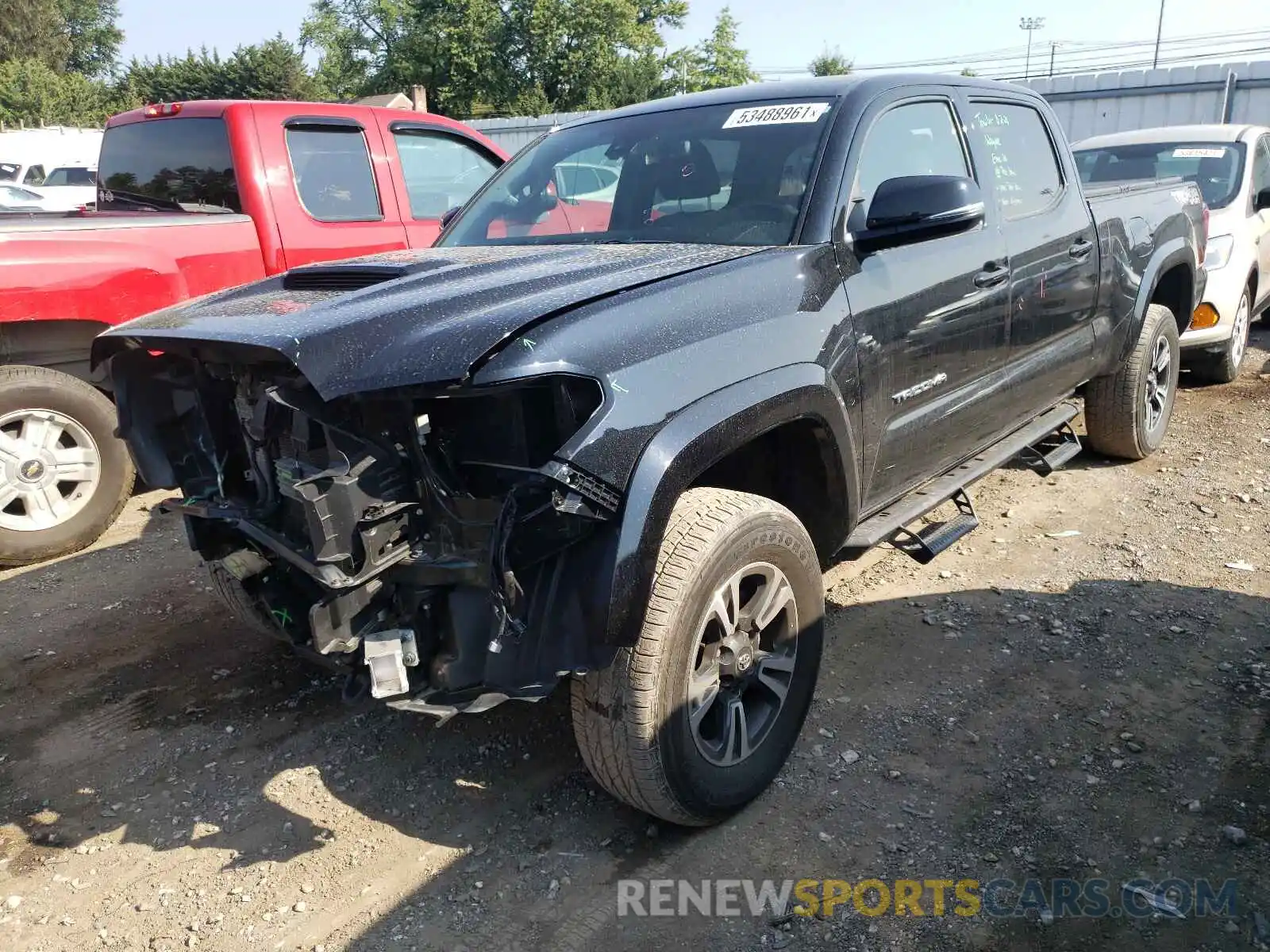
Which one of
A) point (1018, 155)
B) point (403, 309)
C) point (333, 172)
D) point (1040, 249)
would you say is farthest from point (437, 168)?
point (403, 309)

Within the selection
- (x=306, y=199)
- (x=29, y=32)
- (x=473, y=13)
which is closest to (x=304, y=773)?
Result: (x=306, y=199)

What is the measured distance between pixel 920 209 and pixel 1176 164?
629 centimetres

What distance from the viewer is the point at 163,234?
482cm

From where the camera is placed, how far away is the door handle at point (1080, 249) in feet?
13.8

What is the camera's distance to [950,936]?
7.52ft

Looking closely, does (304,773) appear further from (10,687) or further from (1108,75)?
(1108,75)

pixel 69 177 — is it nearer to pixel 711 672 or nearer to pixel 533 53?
pixel 711 672

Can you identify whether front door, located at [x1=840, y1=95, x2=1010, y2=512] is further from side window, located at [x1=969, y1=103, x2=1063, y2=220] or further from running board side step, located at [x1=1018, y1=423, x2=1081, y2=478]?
running board side step, located at [x1=1018, y1=423, x2=1081, y2=478]

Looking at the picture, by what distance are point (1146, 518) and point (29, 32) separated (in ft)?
230

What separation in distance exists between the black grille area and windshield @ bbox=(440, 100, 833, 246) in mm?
781

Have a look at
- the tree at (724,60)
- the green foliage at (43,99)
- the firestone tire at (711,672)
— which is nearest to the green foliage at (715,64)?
the tree at (724,60)

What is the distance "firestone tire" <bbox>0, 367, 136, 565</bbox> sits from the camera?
4469mm

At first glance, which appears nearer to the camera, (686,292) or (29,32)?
(686,292)

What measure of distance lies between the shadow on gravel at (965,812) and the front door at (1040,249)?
46.0 inches
